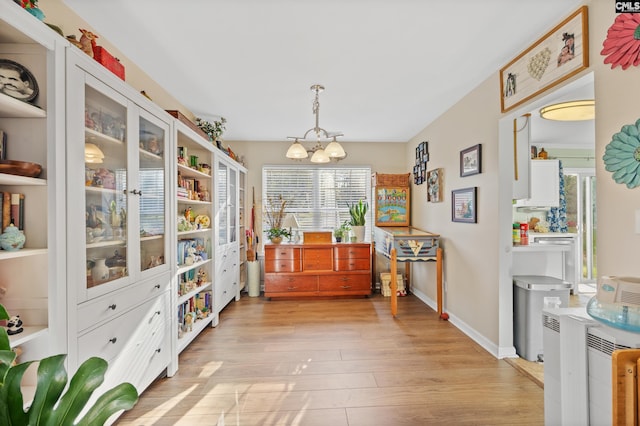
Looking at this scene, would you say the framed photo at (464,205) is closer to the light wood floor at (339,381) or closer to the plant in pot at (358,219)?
the light wood floor at (339,381)

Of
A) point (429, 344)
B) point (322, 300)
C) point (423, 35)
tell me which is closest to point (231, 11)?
point (423, 35)

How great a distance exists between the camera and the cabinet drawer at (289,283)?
4270mm

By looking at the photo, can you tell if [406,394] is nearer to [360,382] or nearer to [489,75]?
[360,382]

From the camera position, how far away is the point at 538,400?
2000 millimetres

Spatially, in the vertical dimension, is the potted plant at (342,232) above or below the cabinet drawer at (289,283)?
above

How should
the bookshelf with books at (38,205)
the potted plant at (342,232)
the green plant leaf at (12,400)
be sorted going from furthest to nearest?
the potted plant at (342,232) → the bookshelf with books at (38,205) → the green plant leaf at (12,400)

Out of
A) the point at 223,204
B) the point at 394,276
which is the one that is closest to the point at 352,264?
the point at 394,276

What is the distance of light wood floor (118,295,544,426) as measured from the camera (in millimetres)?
1860

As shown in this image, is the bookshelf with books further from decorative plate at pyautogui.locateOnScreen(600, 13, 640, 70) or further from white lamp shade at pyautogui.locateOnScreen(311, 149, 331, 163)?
decorative plate at pyautogui.locateOnScreen(600, 13, 640, 70)

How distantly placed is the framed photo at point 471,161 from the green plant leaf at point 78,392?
3.06 metres

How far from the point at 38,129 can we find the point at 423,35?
7.36 feet

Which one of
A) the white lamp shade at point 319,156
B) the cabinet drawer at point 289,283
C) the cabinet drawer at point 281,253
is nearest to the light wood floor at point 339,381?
the cabinet drawer at point 289,283

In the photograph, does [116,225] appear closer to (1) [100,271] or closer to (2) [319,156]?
(1) [100,271]

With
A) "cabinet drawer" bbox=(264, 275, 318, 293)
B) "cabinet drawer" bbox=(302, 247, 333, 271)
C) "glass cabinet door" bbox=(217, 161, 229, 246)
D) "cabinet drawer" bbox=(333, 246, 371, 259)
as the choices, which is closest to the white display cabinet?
"glass cabinet door" bbox=(217, 161, 229, 246)
